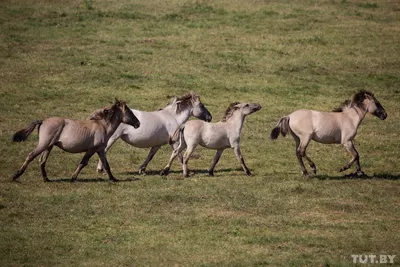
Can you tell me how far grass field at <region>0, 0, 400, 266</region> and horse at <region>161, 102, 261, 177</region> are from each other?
0.51m

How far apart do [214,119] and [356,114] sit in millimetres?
6527

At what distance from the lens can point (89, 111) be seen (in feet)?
84.9

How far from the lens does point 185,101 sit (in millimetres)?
20656

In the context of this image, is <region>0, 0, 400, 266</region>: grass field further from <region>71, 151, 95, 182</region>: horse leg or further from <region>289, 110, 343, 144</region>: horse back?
<region>289, 110, 343, 144</region>: horse back

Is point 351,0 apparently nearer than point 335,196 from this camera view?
No

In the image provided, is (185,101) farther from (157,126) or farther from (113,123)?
(113,123)

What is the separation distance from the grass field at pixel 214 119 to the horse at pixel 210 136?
0.51 m

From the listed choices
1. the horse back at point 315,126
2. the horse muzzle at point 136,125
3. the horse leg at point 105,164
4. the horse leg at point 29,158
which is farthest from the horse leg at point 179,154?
the horse leg at point 29,158


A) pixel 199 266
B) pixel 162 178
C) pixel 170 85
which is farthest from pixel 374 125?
pixel 199 266

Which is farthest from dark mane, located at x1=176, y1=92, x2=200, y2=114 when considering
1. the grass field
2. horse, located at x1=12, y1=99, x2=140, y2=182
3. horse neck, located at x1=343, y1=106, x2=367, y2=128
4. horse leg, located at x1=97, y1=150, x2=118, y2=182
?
horse neck, located at x1=343, y1=106, x2=367, y2=128

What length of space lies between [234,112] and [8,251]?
24.7 ft

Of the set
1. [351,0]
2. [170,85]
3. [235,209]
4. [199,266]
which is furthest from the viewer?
[351,0]

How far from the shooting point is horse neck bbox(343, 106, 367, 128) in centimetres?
Result: 1998

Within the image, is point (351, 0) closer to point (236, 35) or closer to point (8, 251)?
point (236, 35)
